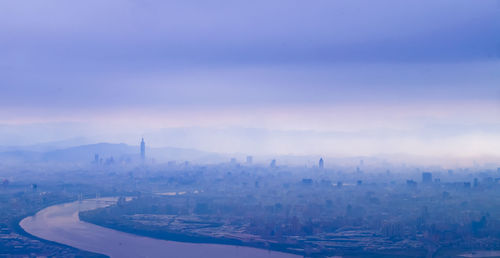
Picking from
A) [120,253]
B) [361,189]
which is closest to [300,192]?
[361,189]

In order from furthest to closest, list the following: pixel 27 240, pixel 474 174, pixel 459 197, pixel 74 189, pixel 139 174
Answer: pixel 139 174, pixel 474 174, pixel 74 189, pixel 459 197, pixel 27 240

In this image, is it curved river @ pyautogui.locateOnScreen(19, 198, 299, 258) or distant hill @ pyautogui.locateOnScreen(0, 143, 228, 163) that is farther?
distant hill @ pyautogui.locateOnScreen(0, 143, 228, 163)

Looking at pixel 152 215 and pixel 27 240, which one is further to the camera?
pixel 152 215

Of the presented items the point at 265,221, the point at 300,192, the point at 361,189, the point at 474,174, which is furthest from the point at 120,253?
the point at 474,174

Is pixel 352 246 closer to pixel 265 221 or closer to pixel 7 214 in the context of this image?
pixel 265 221

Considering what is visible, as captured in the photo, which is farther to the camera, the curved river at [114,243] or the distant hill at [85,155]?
the distant hill at [85,155]

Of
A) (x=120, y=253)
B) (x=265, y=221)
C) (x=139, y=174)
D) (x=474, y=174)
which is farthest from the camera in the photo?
(x=139, y=174)

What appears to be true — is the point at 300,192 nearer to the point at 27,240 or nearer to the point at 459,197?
the point at 459,197

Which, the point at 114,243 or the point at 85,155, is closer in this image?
the point at 114,243
